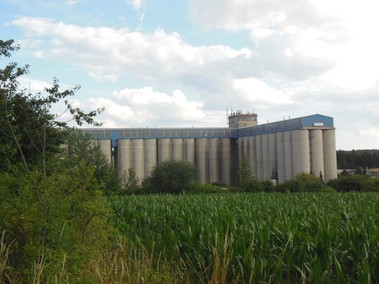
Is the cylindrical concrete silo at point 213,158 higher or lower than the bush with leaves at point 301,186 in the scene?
higher

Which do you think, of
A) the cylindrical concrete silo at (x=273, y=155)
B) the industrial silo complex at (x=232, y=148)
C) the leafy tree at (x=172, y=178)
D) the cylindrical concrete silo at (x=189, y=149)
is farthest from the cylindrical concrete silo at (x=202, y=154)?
the leafy tree at (x=172, y=178)

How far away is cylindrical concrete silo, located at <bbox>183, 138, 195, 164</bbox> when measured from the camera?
295 feet

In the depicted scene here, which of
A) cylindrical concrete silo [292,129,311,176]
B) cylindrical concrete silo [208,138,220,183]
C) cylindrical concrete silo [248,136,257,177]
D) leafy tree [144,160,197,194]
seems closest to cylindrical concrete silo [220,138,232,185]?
cylindrical concrete silo [208,138,220,183]

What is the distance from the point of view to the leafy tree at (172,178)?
6216cm

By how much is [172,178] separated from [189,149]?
1069 inches

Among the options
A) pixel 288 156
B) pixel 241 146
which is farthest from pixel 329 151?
pixel 241 146

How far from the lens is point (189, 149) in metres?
90.1

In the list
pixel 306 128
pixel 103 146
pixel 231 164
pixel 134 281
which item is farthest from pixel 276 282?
pixel 231 164

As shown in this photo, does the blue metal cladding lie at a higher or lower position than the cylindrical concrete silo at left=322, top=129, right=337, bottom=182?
higher

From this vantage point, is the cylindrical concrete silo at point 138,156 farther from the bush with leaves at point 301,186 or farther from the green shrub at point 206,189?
the bush with leaves at point 301,186

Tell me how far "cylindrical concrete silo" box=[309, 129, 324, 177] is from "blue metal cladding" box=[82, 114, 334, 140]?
1788mm

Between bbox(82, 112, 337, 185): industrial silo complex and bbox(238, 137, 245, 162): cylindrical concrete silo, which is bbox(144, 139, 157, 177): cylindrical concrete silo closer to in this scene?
bbox(82, 112, 337, 185): industrial silo complex

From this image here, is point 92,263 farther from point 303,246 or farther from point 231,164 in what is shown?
point 231,164

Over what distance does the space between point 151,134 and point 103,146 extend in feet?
31.5
